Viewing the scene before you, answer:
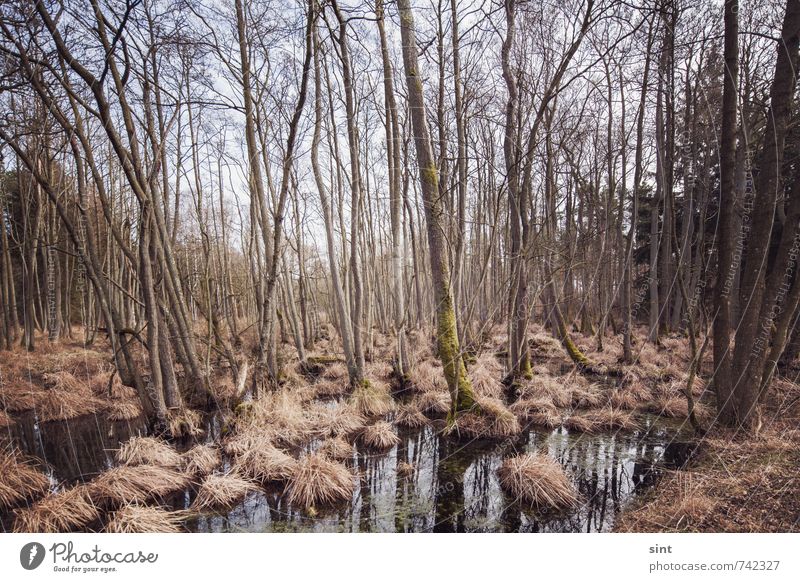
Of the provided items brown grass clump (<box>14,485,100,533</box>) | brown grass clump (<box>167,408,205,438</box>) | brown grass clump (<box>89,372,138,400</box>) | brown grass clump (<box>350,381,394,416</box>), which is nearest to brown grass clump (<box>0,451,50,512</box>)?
brown grass clump (<box>14,485,100,533</box>)

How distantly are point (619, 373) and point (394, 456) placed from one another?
226 inches

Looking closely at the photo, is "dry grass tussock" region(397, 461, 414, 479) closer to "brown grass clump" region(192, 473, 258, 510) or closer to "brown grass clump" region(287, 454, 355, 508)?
"brown grass clump" region(287, 454, 355, 508)

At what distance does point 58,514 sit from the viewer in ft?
8.92

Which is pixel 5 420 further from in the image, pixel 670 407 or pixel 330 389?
pixel 670 407

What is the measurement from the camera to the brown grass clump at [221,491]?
10.3 feet

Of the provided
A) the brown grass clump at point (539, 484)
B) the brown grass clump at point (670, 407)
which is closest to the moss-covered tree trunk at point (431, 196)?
the brown grass clump at point (539, 484)

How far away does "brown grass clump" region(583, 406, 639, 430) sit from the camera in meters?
4.81

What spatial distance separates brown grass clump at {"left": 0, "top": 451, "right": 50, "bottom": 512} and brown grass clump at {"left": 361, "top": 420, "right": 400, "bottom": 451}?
10.6 feet

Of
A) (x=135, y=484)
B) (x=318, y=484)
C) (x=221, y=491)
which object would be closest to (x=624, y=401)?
(x=318, y=484)
